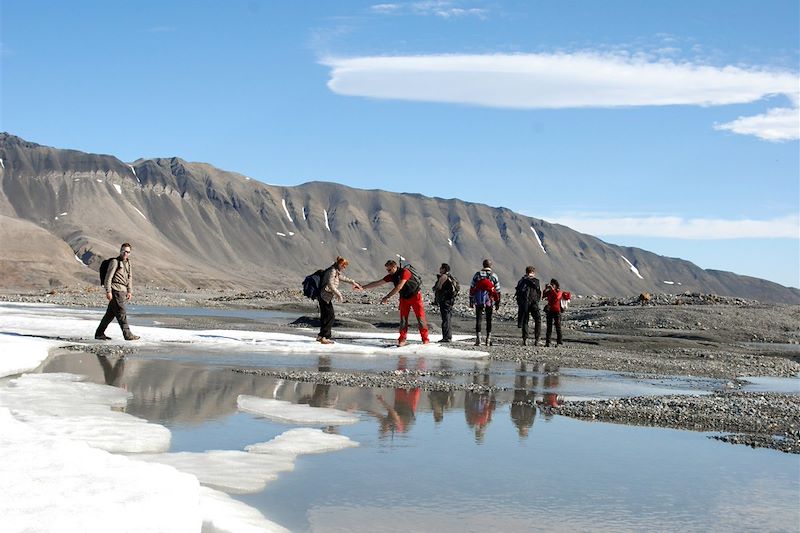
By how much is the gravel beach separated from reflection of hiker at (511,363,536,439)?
0.41 m

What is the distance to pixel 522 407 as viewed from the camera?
12.0 m

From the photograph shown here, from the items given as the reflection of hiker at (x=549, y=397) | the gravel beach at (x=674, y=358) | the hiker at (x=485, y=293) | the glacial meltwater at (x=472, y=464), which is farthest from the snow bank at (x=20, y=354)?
the hiker at (x=485, y=293)

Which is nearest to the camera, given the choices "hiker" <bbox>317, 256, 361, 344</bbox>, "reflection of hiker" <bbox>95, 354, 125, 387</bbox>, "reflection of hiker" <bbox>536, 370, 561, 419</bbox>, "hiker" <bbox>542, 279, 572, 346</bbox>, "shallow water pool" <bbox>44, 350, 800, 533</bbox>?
"shallow water pool" <bbox>44, 350, 800, 533</bbox>

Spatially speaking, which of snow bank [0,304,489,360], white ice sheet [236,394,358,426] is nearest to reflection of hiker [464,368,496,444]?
white ice sheet [236,394,358,426]

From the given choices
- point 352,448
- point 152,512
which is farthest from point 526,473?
point 152,512

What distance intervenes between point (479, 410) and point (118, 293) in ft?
34.9

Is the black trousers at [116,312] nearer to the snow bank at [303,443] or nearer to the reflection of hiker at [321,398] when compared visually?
the reflection of hiker at [321,398]

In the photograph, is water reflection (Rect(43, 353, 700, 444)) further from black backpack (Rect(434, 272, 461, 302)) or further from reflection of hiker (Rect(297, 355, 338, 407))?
black backpack (Rect(434, 272, 461, 302))

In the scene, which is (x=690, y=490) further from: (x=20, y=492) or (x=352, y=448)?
(x=20, y=492)

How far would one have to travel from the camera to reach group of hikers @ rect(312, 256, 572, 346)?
20719 mm

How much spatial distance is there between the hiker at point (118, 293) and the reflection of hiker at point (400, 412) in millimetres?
8517

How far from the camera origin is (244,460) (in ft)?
25.9

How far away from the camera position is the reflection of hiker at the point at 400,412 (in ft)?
32.8

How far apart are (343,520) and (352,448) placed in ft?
8.06
